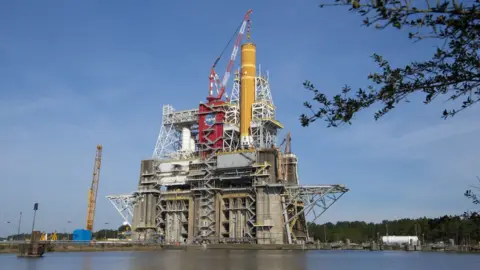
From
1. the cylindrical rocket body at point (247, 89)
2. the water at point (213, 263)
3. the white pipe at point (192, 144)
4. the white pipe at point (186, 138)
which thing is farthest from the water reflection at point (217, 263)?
the white pipe at point (186, 138)

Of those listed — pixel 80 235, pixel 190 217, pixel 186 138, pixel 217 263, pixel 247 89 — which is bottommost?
pixel 217 263

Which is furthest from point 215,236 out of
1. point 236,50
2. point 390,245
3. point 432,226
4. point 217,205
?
point 432,226

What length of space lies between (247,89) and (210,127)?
15.0 m

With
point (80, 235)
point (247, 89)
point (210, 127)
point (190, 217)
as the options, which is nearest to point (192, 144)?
point (210, 127)

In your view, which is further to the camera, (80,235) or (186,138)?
(186,138)

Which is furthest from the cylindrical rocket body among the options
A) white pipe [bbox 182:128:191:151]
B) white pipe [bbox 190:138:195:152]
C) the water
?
the water

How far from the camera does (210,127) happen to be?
455 feet

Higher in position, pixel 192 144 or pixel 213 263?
pixel 192 144

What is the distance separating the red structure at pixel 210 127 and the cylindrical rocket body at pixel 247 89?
6.21 m

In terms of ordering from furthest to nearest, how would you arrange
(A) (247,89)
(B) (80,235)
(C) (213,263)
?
(B) (80,235) < (A) (247,89) < (C) (213,263)

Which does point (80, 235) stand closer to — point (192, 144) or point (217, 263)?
point (192, 144)

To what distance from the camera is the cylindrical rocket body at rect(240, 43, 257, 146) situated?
13412 centimetres

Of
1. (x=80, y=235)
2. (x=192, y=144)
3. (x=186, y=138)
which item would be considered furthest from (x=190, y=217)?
(x=80, y=235)

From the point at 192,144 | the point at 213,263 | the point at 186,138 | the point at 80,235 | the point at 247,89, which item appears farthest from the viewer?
the point at 192,144
